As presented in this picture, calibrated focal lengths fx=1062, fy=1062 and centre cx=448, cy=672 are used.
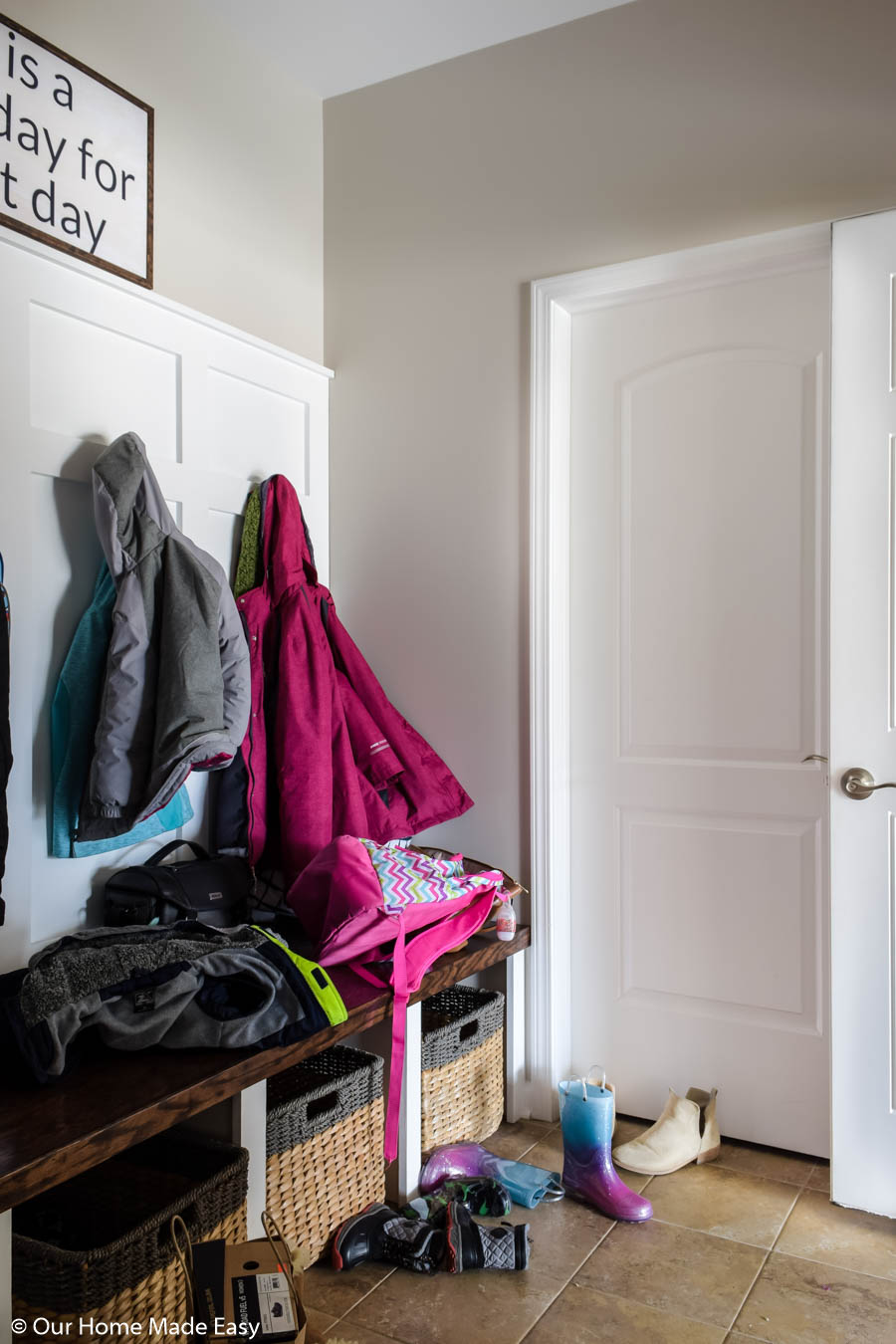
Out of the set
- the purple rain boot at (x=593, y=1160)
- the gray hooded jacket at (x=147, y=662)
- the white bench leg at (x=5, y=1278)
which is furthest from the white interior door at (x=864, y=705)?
the white bench leg at (x=5, y=1278)

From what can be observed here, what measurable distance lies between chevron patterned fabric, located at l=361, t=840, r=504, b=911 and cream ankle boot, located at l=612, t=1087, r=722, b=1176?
66 cm

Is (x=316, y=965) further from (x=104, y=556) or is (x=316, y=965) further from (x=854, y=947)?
(x=854, y=947)

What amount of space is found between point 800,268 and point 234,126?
144cm

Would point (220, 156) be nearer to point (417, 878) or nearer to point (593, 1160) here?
point (417, 878)

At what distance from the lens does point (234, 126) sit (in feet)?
8.79

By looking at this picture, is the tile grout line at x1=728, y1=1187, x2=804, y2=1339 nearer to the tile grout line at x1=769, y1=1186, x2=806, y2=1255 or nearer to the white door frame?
the tile grout line at x1=769, y1=1186, x2=806, y2=1255

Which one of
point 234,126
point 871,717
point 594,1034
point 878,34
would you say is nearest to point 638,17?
point 878,34

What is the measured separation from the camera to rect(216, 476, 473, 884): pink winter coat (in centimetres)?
245

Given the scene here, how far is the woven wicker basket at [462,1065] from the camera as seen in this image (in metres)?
2.32

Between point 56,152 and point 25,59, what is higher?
point 25,59

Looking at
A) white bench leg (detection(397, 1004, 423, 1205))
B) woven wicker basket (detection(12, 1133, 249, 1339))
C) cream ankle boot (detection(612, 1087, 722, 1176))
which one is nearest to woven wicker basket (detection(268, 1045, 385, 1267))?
white bench leg (detection(397, 1004, 423, 1205))

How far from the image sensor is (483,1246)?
6.45 feet

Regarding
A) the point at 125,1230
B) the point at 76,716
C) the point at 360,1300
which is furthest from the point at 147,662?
the point at 360,1300

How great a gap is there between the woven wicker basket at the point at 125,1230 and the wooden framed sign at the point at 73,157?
5.67 feet
